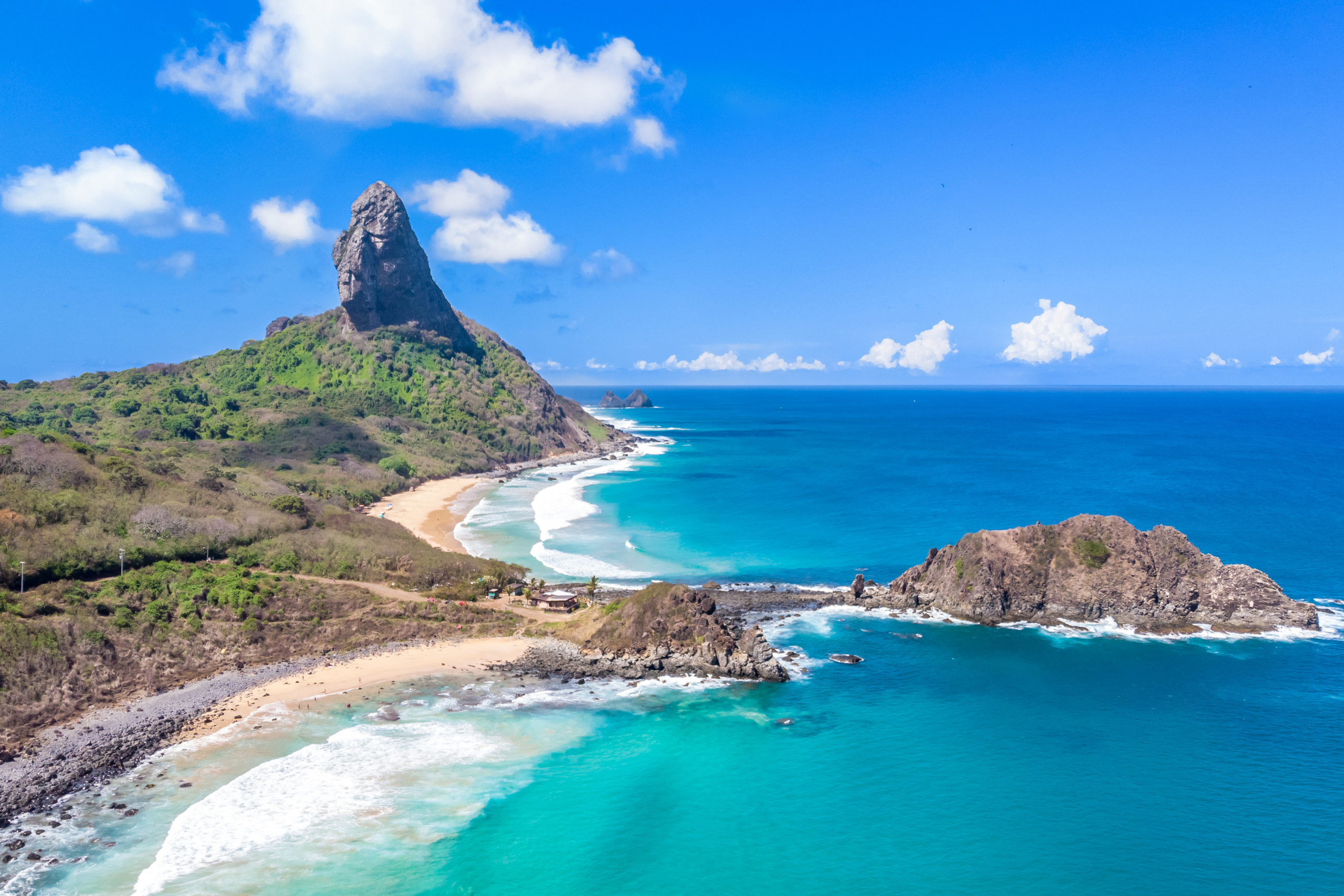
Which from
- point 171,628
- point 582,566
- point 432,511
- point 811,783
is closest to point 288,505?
point 171,628

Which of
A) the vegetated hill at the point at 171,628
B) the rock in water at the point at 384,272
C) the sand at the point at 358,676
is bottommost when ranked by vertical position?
the sand at the point at 358,676

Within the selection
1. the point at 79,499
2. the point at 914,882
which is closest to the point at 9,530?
the point at 79,499

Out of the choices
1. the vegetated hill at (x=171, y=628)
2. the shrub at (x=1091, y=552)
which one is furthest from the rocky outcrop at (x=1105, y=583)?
the vegetated hill at (x=171, y=628)

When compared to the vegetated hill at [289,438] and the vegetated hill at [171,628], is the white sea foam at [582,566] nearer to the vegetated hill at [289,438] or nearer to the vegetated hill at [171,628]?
the vegetated hill at [289,438]

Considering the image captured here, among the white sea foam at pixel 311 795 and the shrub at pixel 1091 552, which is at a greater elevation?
the shrub at pixel 1091 552

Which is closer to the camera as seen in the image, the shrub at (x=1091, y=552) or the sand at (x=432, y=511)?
the shrub at (x=1091, y=552)

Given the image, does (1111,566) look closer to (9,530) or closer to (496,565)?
(496,565)

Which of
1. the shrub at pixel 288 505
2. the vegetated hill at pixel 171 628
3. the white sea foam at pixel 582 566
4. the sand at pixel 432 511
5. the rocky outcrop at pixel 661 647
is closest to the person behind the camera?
the vegetated hill at pixel 171 628
